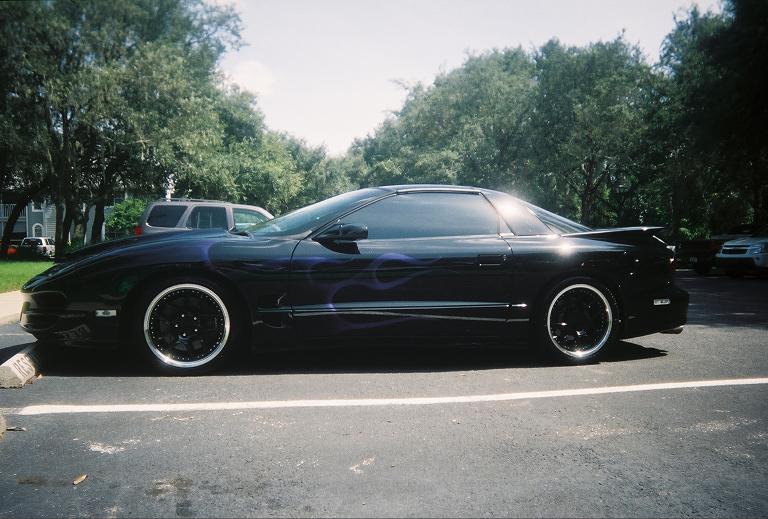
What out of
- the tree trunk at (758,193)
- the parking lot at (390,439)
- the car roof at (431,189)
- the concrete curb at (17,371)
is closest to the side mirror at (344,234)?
the car roof at (431,189)

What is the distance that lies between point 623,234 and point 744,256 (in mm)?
13941

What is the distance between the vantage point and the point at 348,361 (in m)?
4.97

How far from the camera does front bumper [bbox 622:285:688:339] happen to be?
16.6 feet

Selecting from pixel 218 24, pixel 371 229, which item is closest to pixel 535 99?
pixel 218 24

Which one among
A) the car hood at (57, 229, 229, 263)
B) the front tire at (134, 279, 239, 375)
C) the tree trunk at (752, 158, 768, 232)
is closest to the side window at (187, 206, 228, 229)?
the car hood at (57, 229, 229, 263)

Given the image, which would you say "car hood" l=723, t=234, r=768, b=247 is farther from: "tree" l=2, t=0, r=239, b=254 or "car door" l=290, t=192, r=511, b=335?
"tree" l=2, t=0, r=239, b=254

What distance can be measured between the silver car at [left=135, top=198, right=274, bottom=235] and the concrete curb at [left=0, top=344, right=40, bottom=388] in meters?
7.07

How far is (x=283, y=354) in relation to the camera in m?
5.17

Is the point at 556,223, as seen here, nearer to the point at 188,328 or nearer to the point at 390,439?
the point at 390,439

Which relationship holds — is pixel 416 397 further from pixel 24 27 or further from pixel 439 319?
pixel 24 27

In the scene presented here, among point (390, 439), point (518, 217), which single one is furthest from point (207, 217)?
point (390, 439)

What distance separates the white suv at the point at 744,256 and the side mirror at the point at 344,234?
15.7 metres

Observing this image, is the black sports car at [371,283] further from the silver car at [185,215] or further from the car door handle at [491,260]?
the silver car at [185,215]

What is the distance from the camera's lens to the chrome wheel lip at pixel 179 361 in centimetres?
437
